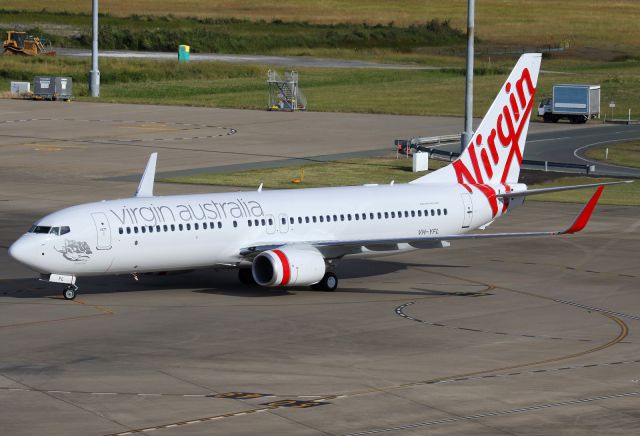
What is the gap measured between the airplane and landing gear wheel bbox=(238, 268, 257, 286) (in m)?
0.07

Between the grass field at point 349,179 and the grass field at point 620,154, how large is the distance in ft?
37.0

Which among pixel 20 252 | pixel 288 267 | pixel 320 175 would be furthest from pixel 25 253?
pixel 320 175

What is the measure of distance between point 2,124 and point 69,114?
9020 mm

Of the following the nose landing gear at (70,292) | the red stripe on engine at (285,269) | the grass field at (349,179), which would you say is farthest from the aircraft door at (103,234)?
the grass field at (349,179)

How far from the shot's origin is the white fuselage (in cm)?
4841

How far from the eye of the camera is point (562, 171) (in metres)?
90.4

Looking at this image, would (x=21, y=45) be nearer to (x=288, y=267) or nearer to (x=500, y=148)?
(x=500, y=148)

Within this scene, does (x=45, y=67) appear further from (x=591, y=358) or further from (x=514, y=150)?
(x=591, y=358)

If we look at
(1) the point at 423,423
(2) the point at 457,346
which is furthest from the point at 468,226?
(1) the point at 423,423

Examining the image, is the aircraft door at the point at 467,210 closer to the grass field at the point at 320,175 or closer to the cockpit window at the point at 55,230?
the cockpit window at the point at 55,230

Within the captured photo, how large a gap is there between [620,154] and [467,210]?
162 ft

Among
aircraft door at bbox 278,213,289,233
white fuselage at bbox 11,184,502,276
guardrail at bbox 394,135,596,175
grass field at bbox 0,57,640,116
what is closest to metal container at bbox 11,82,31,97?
grass field at bbox 0,57,640,116

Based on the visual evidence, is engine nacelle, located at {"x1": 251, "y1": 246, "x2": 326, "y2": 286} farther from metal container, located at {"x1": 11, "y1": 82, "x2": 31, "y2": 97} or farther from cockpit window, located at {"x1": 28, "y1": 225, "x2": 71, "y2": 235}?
metal container, located at {"x1": 11, "y1": 82, "x2": 31, "y2": 97}

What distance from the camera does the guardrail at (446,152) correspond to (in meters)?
89.8
